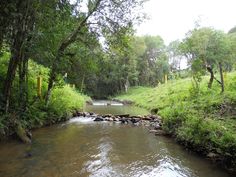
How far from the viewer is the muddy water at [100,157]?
24.1 ft

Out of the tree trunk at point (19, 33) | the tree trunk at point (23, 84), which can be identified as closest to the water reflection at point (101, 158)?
the tree trunk at point (23, 84)

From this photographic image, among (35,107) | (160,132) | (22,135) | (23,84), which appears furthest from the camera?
(35,107)

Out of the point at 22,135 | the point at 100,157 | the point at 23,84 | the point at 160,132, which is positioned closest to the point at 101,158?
the point at 100,157

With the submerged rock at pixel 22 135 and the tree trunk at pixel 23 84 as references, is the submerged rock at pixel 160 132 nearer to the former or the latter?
the submerged rock at pixel 22 135

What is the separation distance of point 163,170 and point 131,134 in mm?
5284

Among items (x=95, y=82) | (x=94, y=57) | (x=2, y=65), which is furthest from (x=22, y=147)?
(x=95, y=82)

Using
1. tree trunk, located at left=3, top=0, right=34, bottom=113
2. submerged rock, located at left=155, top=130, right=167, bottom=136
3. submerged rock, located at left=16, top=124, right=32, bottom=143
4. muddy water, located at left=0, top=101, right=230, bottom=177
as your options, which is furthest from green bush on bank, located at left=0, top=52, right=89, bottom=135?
submerged rock, located at left=155, top=130, right=167, bottom=136

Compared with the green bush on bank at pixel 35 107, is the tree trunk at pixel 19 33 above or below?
above

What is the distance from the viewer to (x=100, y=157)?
882 cm

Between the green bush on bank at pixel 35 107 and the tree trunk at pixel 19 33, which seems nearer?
the tree trunk at pixel 19 33

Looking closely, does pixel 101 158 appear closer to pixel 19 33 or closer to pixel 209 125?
pixel 209 125

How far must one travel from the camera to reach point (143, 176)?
7148 mm

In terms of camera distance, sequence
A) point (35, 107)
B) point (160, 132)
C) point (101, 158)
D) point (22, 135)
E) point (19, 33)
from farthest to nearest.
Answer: point (35, 107), point (160, 132), point (22, 135), point (19, 33), point (101, 158)

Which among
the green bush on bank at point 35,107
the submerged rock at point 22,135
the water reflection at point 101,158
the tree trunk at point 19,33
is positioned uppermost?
the tree trunk at point 19,33
